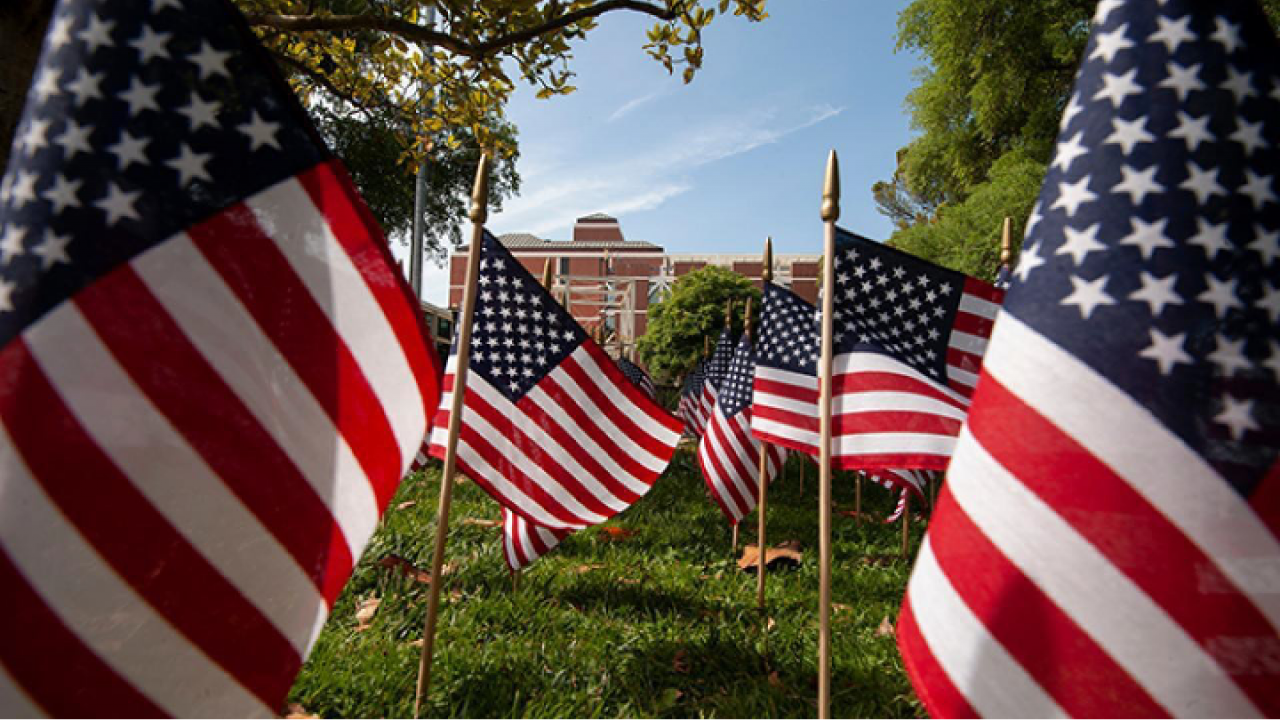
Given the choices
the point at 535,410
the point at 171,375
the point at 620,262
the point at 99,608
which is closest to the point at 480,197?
the point at 535,410

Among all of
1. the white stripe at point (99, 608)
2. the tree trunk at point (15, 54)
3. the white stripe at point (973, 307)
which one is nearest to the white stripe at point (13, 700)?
the white stripe at point (99, 608)

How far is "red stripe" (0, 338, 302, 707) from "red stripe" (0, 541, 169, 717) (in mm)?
118

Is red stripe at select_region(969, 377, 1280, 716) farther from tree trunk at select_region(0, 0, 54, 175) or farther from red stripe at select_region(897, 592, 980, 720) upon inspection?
tree trunk at select_region(0, 0, 54, 175)

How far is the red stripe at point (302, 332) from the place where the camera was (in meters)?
1.53

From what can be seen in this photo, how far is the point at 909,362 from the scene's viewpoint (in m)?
3.38

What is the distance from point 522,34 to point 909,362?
2.72 meters

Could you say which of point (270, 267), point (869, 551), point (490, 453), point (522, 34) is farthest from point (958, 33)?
point (270, 267)

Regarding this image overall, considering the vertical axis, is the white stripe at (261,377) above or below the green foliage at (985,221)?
below

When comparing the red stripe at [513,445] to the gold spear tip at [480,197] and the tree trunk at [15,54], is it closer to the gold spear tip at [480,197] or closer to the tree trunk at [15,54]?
the gold spear tip at [480,197]

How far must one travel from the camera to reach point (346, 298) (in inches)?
66.5

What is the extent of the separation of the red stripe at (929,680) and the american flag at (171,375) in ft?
4.60

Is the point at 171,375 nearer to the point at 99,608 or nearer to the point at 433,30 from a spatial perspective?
the point at 99,608

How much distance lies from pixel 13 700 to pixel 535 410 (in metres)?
2.80

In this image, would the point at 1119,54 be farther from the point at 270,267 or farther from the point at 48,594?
the point at 48,594
